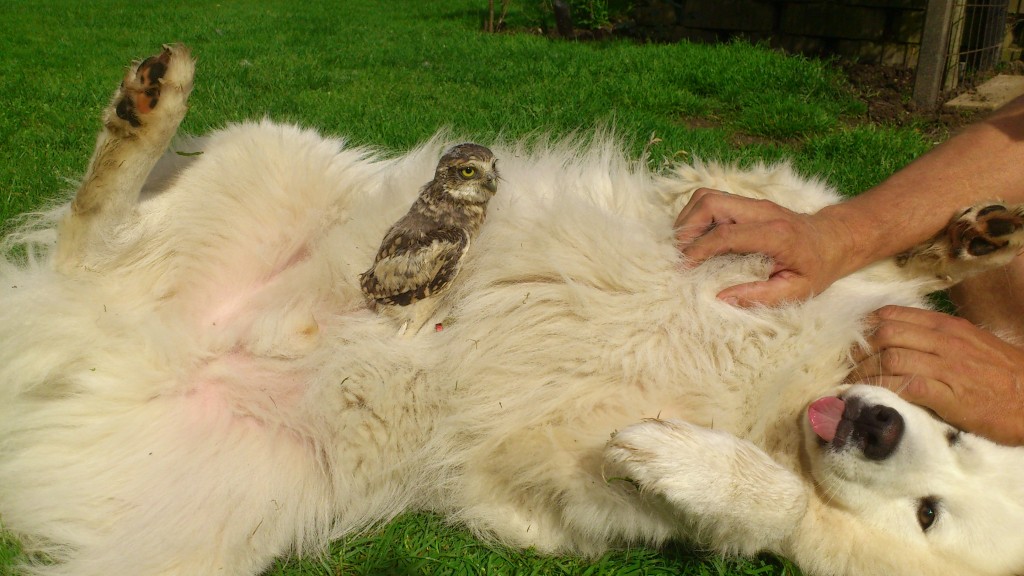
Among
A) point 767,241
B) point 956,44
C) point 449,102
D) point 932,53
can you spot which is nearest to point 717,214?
point 767,241

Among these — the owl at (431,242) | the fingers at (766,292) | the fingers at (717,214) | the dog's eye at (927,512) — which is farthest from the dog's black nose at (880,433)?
the owl at (431,242)

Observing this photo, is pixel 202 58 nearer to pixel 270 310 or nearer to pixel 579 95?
pixel 579 95

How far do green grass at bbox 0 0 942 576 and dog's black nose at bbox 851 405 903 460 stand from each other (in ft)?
1.50

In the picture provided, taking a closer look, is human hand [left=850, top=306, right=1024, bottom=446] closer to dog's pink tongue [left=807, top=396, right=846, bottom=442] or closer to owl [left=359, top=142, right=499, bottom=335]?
dog's pink tongue [left=807, top=396, right=846, bottom=442]

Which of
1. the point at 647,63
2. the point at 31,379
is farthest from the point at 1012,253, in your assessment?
the point at 647,63

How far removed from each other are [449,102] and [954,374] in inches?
185

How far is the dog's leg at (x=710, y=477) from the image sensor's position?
76.9 inches

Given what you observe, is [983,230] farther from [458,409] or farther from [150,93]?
[150,93]

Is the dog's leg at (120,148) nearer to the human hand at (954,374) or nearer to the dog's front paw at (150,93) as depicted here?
the dog's front paw at (150,93)

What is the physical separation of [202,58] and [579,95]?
4.33 m

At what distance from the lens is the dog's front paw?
7.79ft

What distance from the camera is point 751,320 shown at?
2314mm

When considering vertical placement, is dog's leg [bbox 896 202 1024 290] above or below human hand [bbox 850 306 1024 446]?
above

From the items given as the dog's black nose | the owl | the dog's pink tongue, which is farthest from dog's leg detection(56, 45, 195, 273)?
the dog's black nose
